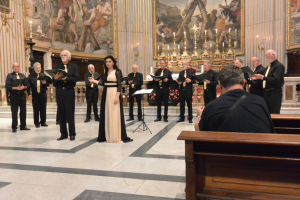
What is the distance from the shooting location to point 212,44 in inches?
547

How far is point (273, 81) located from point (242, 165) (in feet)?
11.3

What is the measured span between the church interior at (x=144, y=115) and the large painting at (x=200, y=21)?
0.18ft

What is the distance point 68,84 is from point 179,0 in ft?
37.6

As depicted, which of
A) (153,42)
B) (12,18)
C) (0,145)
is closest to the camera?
(0,145)

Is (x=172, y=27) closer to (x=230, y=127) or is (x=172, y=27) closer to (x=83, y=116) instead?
(x=83, y=116)

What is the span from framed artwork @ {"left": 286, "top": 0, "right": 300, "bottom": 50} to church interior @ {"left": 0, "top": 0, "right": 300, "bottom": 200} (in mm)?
46

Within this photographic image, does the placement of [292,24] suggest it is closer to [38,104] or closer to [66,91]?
[66,91]

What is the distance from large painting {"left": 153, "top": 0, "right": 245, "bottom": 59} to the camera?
13336mm

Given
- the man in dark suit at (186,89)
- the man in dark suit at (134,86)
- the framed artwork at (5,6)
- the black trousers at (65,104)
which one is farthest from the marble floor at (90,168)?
the framed artwork at (5,6)

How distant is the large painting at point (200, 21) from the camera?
13336 millimetres

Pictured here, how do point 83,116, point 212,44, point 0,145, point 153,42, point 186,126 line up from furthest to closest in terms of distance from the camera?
point 153,42 → point 212,44 → point 83,116 → point 186,126 → point 0,145

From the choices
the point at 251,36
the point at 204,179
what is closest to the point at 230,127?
the point at 204,179

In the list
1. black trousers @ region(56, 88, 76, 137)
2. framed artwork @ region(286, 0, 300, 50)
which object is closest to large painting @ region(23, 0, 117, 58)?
black trousers @ region(56, 88, 76, 137)

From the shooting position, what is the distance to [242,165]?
1828mm
